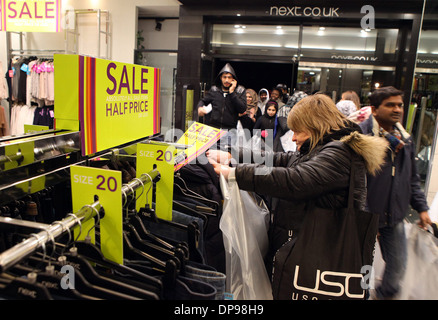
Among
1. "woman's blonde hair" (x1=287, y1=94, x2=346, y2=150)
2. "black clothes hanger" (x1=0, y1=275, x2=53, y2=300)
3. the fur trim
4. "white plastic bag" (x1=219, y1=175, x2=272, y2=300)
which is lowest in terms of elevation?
"white plastic bag" (x1=219, y1=175, x2=272, y2=300)

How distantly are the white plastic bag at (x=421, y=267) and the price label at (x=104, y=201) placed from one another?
186cm

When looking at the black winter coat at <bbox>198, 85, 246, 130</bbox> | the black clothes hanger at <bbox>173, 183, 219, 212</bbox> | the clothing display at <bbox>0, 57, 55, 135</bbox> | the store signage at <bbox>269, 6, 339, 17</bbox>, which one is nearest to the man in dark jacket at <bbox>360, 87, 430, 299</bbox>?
the black clothes hanger at <bbox>173, 183, 219, 212</bbox>

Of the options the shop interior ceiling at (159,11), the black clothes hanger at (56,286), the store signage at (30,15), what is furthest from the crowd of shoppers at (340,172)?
the shop interior ceiling at (159,11)

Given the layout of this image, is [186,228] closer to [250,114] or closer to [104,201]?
[104,201]

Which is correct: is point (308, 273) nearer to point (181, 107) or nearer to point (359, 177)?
point (359, 177)

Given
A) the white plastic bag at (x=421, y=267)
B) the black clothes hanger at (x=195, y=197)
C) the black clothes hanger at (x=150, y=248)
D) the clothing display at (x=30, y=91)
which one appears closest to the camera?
the black clothes hanger at (x=150, y=248)

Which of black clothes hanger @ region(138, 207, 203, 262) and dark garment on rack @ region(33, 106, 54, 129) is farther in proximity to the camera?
dark garment on rack @ region(33, 106, 54, 129)

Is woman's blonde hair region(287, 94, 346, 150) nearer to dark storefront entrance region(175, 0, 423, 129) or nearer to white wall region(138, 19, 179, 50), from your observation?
dark storefront entrance region(175, 0, 423, 129)

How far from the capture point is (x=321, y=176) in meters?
1.33

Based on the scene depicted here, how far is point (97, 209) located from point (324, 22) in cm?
575

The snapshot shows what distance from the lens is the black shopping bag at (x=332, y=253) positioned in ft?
4.40

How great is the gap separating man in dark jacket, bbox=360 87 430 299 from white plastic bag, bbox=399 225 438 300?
0.30ft

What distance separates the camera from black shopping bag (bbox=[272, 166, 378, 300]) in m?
1.34

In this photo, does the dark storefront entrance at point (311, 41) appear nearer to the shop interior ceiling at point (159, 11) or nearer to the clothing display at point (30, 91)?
the shop interior ceiling at point (159, 11)
